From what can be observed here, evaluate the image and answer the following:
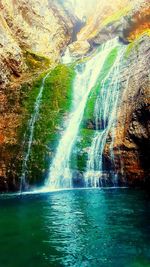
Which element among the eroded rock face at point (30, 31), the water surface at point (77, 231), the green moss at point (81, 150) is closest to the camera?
the water surface at point (77, 231)

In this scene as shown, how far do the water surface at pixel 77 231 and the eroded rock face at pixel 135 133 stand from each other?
2758 mm

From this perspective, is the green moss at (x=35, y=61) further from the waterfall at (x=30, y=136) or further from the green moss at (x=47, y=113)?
the waterfall at (x=30, y=136)

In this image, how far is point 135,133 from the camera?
22.2 metres

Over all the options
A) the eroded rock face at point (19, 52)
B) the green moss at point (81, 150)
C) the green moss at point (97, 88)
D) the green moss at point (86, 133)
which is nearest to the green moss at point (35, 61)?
the eroded rock face at point (19, 52)

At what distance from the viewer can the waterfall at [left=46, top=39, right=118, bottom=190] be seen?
77.5 ft

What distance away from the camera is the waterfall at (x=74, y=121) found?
23625 mm

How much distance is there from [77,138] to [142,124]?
515cm

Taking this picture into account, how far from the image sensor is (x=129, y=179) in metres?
21.7

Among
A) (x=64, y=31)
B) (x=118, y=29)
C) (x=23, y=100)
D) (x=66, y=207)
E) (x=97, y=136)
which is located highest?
(x=64, y=31)

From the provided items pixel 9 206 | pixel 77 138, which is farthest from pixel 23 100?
pixel 9 206

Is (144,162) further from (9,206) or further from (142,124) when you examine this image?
(9,206)

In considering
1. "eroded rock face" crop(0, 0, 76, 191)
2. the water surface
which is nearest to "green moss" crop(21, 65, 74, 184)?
"eroded rock face" crop(0, 0, 76, 191)

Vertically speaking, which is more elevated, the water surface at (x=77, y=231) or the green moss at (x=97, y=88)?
the green moss at (x=97, y=88)

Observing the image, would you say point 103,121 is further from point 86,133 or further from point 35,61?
point 35,61
